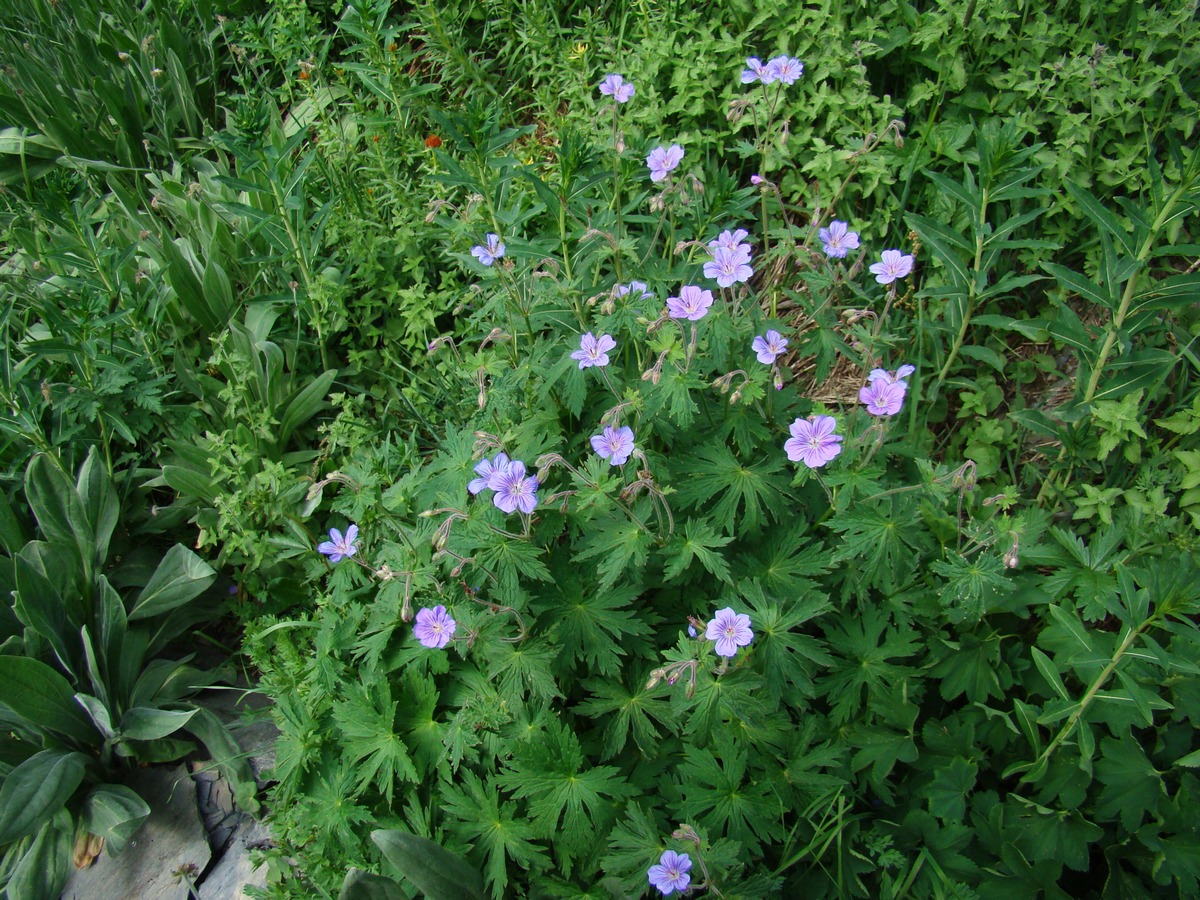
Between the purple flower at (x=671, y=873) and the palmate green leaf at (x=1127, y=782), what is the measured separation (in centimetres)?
113

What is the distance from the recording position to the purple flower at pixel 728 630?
1.72 m

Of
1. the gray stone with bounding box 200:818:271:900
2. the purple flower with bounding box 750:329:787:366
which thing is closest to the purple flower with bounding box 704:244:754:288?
the purple flower with bounding box 750:329:787:366

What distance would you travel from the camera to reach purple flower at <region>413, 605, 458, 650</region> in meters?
1.88

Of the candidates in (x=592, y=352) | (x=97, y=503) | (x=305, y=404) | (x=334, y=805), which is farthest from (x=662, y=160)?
(x=97, y=503)

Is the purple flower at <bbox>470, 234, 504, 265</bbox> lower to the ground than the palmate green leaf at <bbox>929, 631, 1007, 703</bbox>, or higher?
higher

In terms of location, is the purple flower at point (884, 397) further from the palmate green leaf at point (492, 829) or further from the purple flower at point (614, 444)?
the palmate green leaf at point (492, 829)

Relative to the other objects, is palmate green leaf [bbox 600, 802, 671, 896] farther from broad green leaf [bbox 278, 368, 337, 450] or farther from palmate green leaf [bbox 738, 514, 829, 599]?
broad green leaf [bbox 278, 368, 337, 450]

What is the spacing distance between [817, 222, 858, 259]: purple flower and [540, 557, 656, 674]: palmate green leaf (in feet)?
3.45

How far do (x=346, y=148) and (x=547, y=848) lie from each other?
2.96 m

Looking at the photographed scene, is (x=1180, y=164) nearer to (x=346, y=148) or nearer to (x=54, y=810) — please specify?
(x=346, y=148)

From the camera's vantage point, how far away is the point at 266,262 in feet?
10.6

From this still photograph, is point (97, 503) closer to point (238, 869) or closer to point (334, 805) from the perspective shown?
point (238, 869)

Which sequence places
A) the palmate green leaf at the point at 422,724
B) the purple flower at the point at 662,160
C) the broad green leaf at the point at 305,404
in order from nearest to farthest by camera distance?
the palmate green leaf at the point at 422,724 < the purple flower at the point at 662,160 < the broad green leaf at the point at 305,404

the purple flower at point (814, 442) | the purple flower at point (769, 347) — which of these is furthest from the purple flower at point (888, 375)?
the purple flower at point (769, 347)
